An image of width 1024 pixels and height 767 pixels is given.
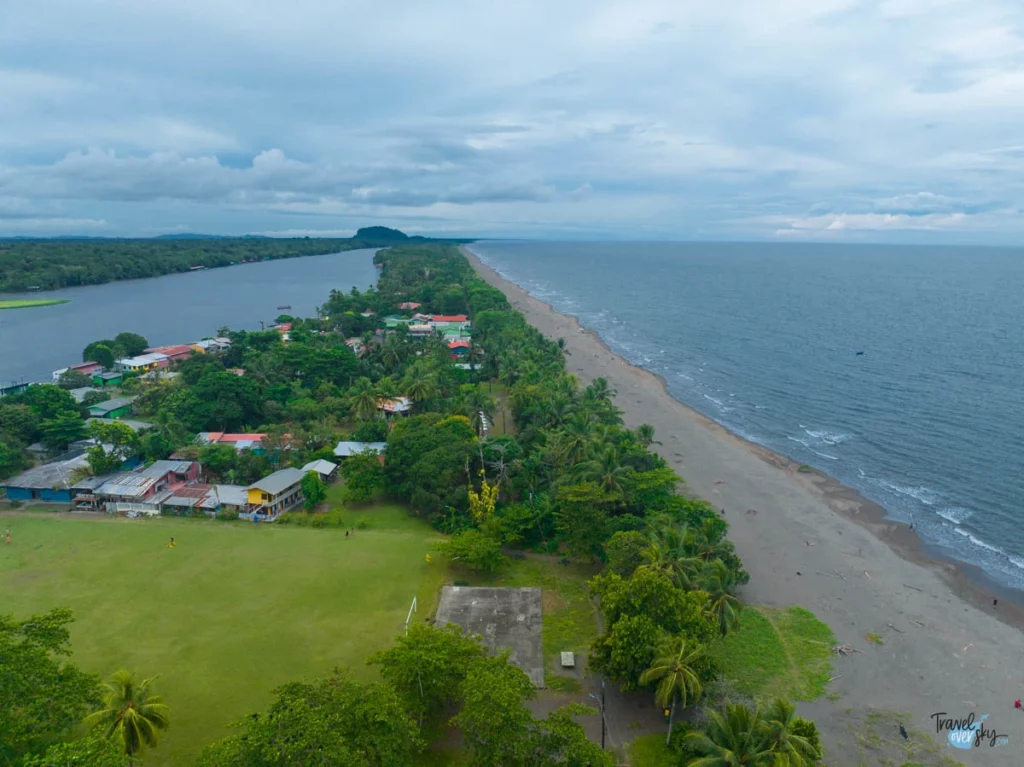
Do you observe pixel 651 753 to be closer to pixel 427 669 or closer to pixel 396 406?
Result: pixel 427 669

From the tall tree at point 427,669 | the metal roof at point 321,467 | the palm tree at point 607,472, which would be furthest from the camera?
the metal roof at point 321,467

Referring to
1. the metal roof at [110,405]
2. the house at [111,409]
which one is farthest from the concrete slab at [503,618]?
the metal roof at [110,405]

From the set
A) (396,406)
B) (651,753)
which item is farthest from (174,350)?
(651,753)

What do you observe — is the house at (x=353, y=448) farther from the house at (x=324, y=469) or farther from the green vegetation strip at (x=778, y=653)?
the green vegetation strip at (x=778, y=653)

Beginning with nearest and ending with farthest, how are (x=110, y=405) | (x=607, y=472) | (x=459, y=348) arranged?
(x=607, y=472)
(x=110, y=405)
(x=459, y=348)

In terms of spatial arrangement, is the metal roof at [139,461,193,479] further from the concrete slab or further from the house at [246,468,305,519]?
the concrete slab
